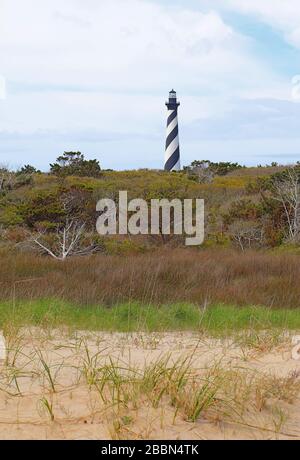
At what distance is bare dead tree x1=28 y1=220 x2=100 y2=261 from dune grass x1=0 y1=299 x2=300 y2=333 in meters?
7.02

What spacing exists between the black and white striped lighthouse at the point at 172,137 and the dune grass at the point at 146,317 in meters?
28.4

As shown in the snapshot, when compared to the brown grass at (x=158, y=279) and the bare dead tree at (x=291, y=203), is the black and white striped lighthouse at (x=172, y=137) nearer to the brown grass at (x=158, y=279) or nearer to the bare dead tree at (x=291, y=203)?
the bare dead tree at (x=291, y=203)

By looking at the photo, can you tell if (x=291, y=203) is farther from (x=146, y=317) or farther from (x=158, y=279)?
(x=146, y=317)

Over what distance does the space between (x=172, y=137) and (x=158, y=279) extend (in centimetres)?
2672

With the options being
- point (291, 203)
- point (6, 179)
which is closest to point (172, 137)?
point (6, 179)

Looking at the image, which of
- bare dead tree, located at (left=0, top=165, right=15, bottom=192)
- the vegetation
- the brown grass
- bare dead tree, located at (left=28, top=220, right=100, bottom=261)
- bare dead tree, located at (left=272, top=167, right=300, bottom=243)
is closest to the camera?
the brown grass

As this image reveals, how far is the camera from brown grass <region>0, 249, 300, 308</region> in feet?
32.8

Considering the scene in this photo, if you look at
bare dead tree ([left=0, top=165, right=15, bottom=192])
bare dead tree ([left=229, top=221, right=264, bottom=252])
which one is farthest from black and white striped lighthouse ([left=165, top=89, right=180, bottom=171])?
bare dead tree ([left=229, top=221, right=264, bottom=252])

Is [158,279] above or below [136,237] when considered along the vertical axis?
below

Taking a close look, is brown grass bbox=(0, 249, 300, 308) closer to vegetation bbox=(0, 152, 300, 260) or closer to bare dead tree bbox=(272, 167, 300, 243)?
vegetation bbox=(0, 152, 300, 260)

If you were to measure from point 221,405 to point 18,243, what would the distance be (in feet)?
41.8

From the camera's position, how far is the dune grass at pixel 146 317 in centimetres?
762

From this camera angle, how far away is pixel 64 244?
16.1 m

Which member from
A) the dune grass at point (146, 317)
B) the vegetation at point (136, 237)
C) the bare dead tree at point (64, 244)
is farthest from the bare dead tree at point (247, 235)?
the dune grass at point (146, 317)
